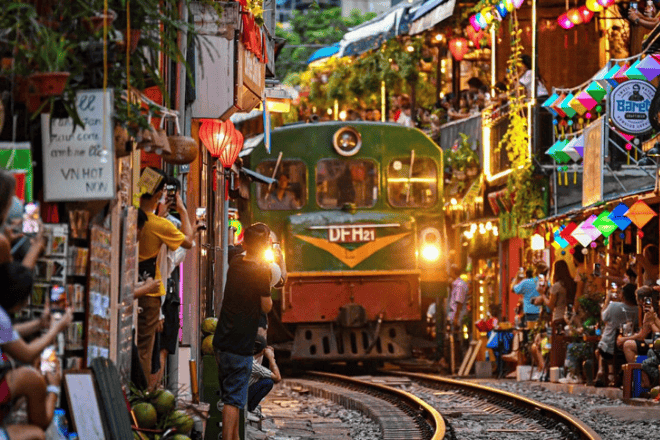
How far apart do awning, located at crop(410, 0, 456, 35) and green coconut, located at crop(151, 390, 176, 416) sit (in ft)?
53.8

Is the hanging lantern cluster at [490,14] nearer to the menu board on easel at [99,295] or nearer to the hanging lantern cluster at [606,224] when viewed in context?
the hanging lantern cluster at [606,224]

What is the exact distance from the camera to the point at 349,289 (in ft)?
63.6

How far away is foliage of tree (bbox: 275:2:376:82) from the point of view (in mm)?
45875

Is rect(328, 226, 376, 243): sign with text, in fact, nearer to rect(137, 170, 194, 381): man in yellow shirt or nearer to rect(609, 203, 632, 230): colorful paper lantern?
rect(609, 203, 632, 230): colorful paper lantern

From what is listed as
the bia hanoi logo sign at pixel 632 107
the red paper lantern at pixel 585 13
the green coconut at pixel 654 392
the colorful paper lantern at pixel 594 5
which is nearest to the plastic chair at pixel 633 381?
the green coconut at pixel 654 392

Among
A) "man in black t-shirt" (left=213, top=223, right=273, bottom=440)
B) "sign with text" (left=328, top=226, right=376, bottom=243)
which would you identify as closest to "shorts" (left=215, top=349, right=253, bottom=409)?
"man in black t-shirt" (left=213, top=223, right=273, bottom=440)

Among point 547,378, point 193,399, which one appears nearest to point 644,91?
point 547,378

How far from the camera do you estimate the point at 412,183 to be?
20500 millimetres

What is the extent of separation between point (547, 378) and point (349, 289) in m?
3.09

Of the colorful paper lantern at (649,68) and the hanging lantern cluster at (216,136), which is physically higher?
the colorful paper lantern at (649,68)

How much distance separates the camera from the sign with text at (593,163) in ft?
59.0

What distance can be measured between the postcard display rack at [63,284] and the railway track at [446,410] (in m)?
5.43

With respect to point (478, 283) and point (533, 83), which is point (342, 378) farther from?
point (478, 283)

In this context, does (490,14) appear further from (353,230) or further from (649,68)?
(649,68)
